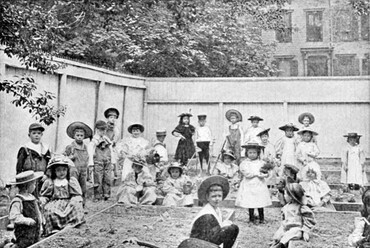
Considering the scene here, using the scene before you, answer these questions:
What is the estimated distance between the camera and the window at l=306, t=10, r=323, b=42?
43.6 feet

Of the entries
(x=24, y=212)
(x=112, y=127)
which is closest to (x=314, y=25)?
(x=112, y=127)

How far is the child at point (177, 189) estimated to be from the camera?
6211 millimetres

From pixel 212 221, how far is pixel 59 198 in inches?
82.4

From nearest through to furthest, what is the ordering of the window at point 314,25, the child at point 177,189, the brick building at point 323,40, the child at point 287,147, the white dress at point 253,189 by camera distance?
the white dress at point 253,189, the child at point 177,189, the child at point 287,147, the brick building at point 323,40, the window at point 314,25

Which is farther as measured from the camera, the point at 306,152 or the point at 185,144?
the point at 185,144

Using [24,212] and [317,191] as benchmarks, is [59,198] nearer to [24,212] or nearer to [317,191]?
[24,212]

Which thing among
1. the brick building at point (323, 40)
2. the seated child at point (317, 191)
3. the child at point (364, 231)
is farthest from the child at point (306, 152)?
the brick building at point (323, 40)

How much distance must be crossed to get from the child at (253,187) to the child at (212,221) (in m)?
1.79

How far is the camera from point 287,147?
23.7 feet

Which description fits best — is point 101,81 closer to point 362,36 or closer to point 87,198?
point 87,198

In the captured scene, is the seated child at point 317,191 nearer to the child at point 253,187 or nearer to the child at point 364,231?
the child at point 253,187

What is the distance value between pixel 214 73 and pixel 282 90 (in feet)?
5.95

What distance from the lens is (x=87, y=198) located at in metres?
6.66

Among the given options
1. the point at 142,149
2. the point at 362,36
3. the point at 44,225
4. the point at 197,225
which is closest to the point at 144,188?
the point at 142,149
